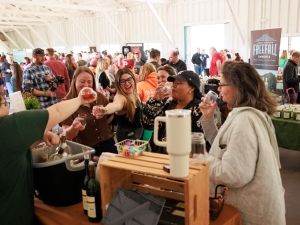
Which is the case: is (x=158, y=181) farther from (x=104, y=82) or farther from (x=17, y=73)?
(x=17, y=73)

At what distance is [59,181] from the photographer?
156 centimetres

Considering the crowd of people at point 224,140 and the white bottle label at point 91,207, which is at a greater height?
the crowd of people at point 224,140

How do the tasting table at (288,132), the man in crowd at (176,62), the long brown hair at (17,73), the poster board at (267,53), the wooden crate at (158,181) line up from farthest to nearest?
1. the long brown hair at (17,73)
2. the man in crowd at (176,62)
3. the poster board at (267,53)
4. the tasting table at (288,132)
5. the wooden crate at (158,181)

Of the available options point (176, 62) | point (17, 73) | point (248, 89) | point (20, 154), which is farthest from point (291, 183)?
point (17, 73)

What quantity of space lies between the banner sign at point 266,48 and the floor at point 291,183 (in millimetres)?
1527

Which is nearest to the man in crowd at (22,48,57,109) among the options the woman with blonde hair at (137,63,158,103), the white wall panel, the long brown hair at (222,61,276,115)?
the woman with blonde hair at (137,63,158,103)

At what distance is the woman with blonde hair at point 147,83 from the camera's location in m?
3.83

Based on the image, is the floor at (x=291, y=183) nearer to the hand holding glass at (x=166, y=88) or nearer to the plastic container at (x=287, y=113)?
the plastic container at (x=287, y=113)

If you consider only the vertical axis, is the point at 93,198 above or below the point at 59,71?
below

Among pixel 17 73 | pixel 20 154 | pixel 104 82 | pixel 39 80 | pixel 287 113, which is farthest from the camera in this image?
pixel 17 73

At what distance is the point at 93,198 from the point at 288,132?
134 inches

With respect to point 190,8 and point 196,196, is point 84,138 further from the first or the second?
point 190,8

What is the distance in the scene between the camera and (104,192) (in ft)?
4.47

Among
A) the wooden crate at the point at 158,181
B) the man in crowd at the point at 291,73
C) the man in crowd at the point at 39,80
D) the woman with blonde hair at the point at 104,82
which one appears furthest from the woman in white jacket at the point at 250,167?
the man in crowd at the point at 291,73
